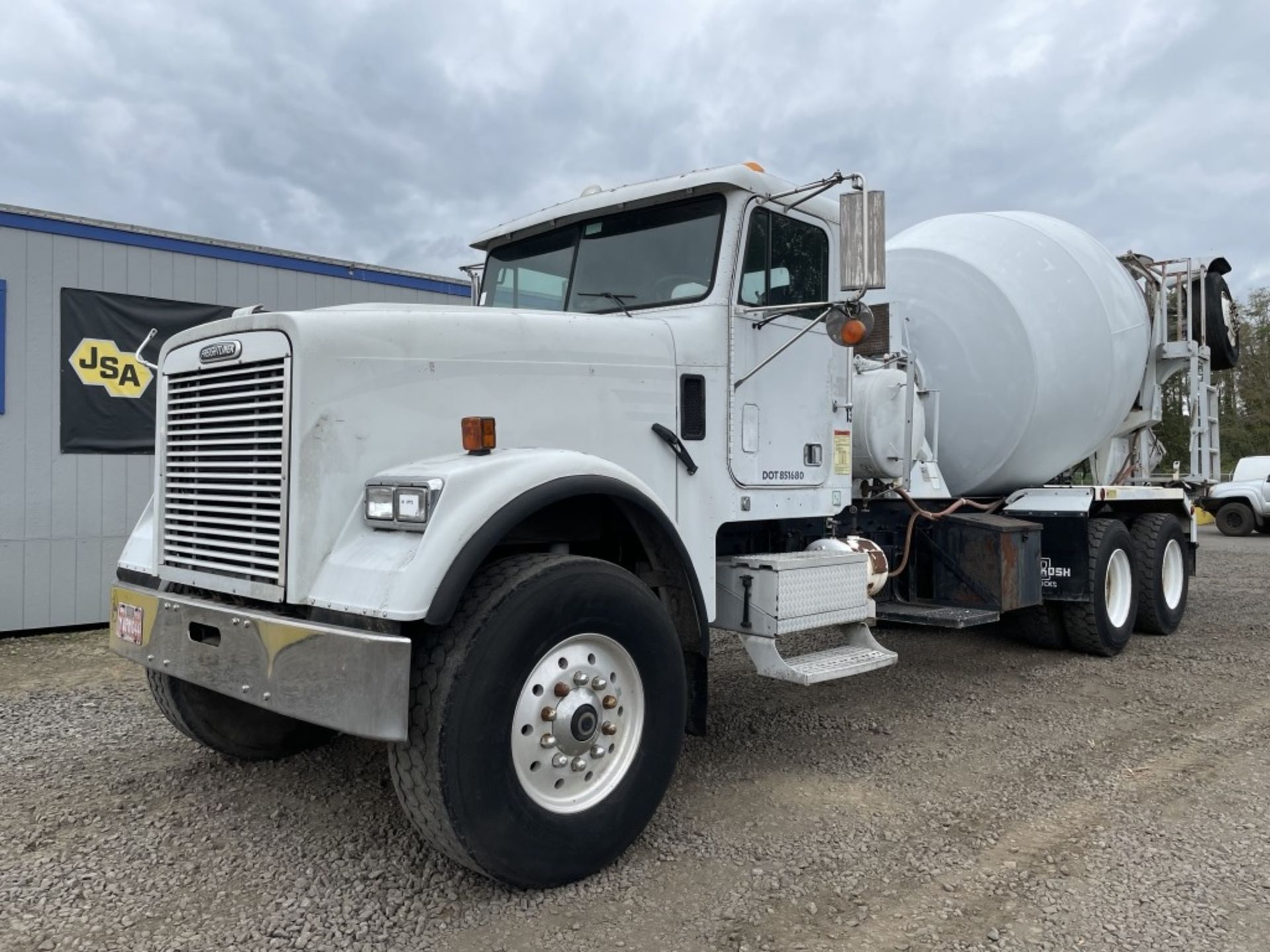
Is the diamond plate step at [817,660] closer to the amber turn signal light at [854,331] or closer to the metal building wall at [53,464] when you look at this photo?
the amber turn signal light at [854,331]

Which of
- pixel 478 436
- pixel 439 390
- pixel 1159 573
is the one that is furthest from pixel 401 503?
pixel 1159 573

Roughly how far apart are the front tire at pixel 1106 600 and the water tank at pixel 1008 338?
2.31ft

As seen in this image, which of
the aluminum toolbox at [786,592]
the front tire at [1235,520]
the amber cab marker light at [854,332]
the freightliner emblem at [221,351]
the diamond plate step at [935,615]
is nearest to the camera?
the freightliner emblem at [221,351]

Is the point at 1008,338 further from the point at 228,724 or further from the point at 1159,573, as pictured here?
the point at 228,724

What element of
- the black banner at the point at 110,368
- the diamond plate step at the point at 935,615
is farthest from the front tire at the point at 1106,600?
the black banner at the point at 110,368

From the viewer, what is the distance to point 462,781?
9.57ft

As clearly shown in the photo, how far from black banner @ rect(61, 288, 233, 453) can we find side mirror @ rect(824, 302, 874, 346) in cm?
600

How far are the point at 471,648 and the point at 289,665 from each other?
0.62 m

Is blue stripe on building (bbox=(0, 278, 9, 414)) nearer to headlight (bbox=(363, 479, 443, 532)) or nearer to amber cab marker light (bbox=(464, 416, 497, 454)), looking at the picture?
headlight (bbox=(363, 479, 443, 532))

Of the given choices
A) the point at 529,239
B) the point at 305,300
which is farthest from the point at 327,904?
the point at 305,300

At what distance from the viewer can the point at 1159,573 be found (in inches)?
308

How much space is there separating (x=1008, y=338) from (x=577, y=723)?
498 cm

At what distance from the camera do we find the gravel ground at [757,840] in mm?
2975

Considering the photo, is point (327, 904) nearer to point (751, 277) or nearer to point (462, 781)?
point (462, 781)
